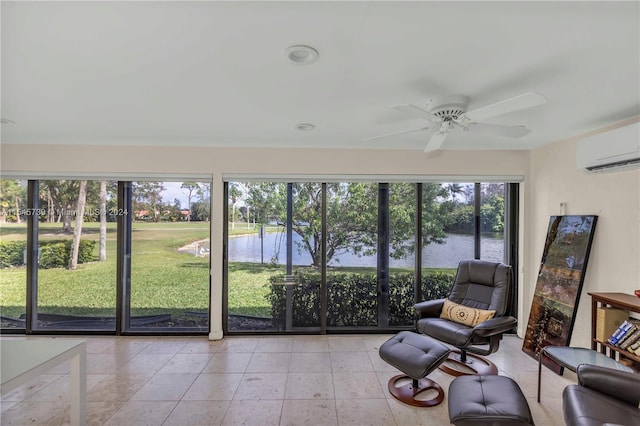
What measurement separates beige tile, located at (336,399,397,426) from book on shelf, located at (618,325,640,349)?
1.95 metres

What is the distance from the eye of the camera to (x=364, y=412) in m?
2.33

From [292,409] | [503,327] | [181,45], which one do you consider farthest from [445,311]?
[181,45]

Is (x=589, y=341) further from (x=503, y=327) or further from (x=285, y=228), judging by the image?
(x=285, y=228)

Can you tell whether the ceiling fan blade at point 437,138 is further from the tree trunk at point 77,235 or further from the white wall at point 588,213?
the tree trunk at point 77,235

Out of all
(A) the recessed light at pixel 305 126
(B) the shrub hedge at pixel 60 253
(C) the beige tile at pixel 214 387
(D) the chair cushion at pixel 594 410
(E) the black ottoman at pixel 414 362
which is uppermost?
(A) the recessed light at pixel 305 126

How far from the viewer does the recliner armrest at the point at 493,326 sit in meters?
2.70

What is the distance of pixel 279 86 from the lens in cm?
208

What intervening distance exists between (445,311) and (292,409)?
1871mm

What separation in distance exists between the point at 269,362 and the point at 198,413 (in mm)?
923

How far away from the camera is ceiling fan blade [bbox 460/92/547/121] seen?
5.33 feet

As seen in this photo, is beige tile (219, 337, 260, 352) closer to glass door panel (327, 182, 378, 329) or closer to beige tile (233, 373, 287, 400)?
beige tile (233, 373, 287, 400)

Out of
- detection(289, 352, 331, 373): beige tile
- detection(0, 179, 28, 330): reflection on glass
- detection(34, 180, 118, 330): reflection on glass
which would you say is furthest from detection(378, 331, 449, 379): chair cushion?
detection(0, 179, 28, 330): reflection on glass

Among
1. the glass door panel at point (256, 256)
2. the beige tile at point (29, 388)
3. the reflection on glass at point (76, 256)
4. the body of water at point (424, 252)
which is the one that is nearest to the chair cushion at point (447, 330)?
the body of water at point (424, 252)

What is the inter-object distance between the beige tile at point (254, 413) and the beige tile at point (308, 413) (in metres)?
0.06
